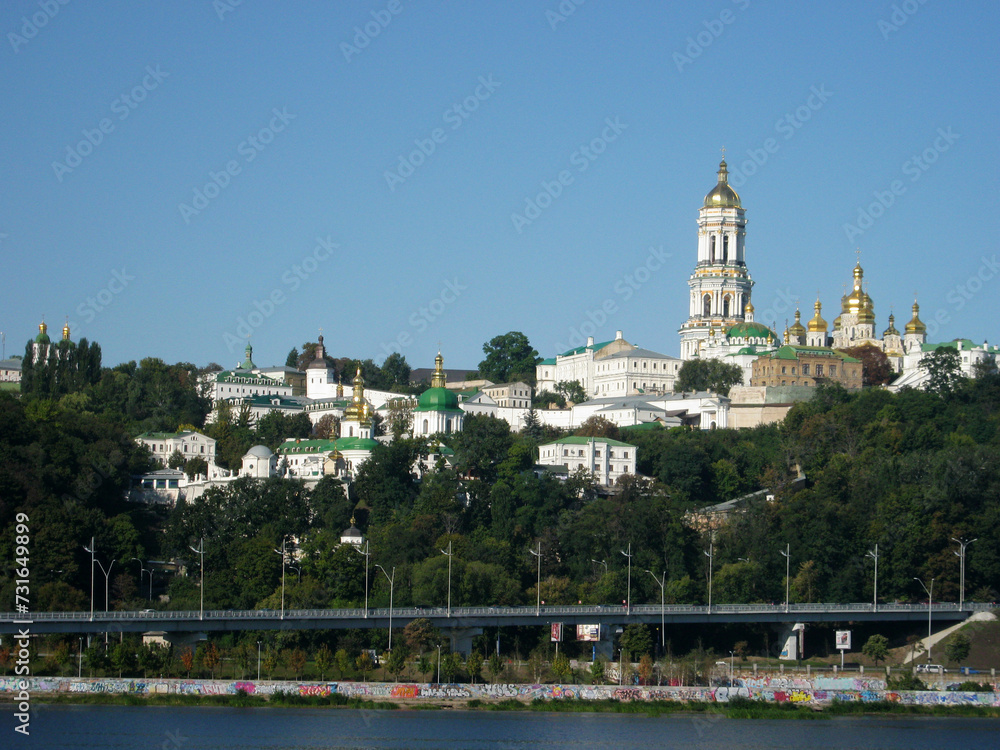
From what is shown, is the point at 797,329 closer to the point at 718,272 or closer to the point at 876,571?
the point at 718,272

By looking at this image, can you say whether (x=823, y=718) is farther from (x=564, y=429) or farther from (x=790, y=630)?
(x=564, y=429)

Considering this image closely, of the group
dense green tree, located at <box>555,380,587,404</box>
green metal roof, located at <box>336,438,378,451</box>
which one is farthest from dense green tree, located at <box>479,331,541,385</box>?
green metal roof, located at <box>336,438,378,451</box>

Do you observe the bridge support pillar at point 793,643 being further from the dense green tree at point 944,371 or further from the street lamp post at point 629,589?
the dense green tree at point 944,371

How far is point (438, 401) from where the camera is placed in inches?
4520

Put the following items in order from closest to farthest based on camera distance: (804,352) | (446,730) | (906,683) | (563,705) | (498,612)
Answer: (446,730), (563,705), (906,683), (498,612), (804,352)

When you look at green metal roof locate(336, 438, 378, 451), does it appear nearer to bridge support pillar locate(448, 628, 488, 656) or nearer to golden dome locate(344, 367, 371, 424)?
golden dome locate(344, 367, 371, 424)

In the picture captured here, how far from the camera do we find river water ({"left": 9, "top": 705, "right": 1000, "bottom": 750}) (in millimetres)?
57281

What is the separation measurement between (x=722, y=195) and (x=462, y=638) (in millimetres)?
81836

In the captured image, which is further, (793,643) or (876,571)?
(876,571)

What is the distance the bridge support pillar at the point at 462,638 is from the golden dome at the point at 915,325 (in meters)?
73.5

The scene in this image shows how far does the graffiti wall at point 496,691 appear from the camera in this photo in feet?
208

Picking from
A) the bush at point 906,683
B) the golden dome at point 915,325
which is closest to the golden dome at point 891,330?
the golden dome at point 915,325

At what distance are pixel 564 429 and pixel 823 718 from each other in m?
58.3

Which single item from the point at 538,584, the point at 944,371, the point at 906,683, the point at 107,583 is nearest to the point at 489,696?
the point at 538,584
